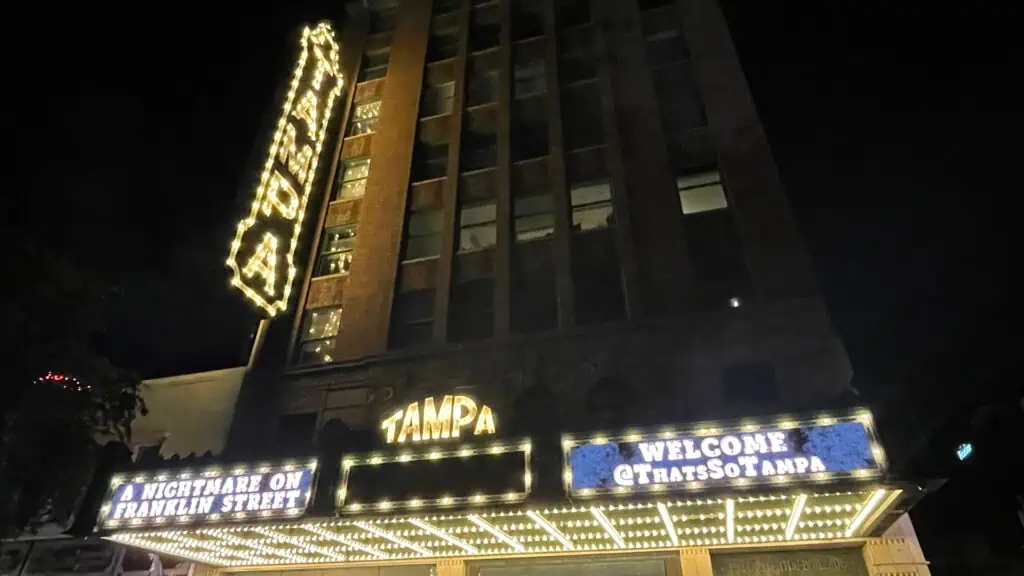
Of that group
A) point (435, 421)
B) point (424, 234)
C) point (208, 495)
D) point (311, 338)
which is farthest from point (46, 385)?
point (424, 234)

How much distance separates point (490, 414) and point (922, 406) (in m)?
15.9

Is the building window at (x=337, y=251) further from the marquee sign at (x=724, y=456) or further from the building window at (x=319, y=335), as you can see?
the marquee sign at (x=724, y=456)

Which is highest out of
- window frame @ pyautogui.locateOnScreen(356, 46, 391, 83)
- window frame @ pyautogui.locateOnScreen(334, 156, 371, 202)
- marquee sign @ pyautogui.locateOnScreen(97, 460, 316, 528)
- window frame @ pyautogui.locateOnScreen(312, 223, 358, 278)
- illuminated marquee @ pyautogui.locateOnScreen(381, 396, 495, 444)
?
window frame @ pyautogui.locateOnScreen(356, 46, 391, 83)

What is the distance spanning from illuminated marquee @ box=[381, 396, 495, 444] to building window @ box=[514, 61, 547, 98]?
14.8 meters

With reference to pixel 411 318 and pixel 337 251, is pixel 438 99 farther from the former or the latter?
pixel 411 318

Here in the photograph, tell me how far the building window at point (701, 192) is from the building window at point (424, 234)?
27.0 ft

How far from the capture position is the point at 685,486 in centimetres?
902

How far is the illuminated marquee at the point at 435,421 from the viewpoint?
40.9ft

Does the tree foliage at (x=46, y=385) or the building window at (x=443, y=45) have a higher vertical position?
the building window at (x=443, y=45)

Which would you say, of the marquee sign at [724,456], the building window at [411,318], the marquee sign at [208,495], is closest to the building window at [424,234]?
the building window at [411,318]

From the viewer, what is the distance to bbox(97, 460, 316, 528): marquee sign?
10805mm

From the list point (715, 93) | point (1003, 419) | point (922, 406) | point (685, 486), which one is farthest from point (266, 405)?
point (1003, 419)

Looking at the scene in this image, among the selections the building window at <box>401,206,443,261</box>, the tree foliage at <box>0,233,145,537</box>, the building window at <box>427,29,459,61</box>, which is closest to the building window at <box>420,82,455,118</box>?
the building window at <box>427,29,459,61</box>

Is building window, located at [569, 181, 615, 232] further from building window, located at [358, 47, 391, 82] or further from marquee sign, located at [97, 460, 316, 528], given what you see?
building window, located at [358, 47, 391, 82]
